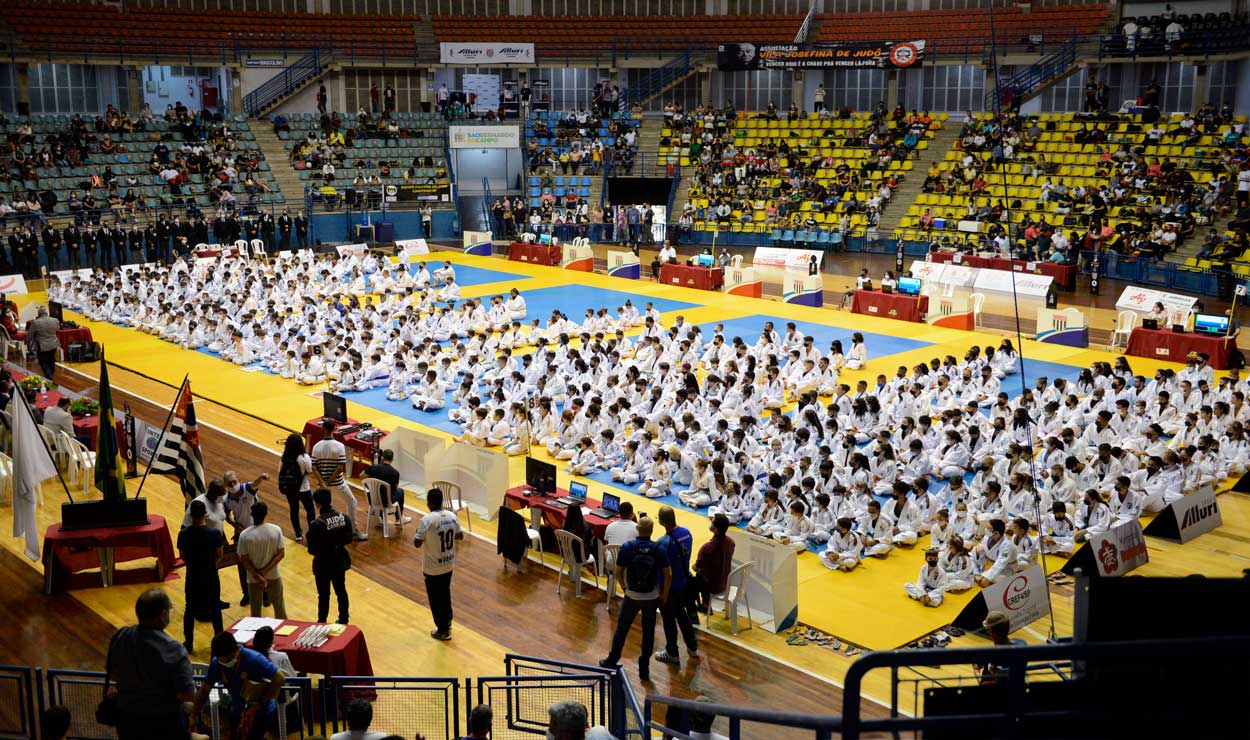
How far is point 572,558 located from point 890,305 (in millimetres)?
18834

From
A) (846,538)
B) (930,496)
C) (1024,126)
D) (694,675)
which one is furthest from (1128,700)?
(1024,126)

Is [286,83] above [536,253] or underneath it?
above

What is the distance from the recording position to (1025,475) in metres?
14.6

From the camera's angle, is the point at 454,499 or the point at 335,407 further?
the point at 335,407

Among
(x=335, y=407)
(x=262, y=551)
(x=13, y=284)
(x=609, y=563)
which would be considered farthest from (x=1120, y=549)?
(x=13, y=284)

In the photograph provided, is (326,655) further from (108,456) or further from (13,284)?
(13,284)

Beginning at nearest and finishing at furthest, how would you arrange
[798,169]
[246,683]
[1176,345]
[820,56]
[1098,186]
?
[246,683], [1176,345], [1098,186], [798,169], [820,56]

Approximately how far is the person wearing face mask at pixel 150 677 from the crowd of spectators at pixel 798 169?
3688 centimetres

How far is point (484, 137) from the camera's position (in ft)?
156

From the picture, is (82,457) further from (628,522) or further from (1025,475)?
(1025,475)

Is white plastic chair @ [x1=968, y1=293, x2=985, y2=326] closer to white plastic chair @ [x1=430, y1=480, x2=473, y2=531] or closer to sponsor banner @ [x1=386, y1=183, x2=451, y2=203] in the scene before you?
white plastic chair @ [x1=430, y1=480, x2=473, y2=531]

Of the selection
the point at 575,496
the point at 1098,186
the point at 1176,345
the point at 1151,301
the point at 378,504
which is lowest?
the point at 378,504

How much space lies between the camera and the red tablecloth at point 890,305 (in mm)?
29141

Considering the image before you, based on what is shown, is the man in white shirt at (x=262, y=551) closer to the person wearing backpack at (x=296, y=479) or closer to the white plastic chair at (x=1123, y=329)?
the person wearing backpack at (x=296, y=479)
